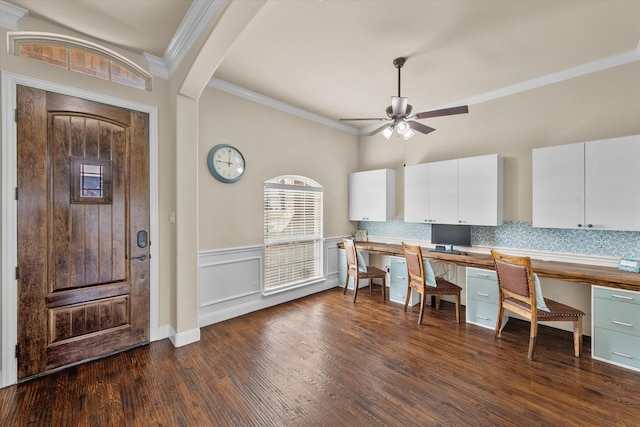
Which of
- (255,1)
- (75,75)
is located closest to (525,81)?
(255,1)

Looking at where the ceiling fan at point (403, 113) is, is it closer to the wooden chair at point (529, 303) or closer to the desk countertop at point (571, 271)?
the wooden chair at point (529, 303)

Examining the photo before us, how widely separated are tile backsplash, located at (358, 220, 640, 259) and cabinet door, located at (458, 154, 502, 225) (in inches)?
11.5

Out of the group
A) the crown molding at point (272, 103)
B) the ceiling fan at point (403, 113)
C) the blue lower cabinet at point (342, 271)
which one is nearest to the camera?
the ceiling fan at point (403, 113)

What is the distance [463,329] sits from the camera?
3.37 m

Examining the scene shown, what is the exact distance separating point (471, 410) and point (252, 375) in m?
1.73

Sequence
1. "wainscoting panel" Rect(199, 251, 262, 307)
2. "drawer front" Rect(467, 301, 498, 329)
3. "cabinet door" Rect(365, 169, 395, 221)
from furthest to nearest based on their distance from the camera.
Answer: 1. "cabinet door" Rect(365, 169, 395, 221)
2. "wainscoting panel" Rect(199, 251, 262, 307)
3. "drawer front" Rect(467, 301, 498, 329)

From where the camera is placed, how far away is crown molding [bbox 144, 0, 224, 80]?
219 centimetres

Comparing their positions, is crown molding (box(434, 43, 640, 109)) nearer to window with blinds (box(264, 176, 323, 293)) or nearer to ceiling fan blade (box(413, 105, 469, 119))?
ceiling fan blade (box(413, 105, 469, 119))

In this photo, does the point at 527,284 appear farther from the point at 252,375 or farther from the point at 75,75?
the point at 75,75

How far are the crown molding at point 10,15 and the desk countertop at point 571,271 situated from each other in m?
4.84

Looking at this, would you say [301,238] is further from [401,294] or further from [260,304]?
[401,294]

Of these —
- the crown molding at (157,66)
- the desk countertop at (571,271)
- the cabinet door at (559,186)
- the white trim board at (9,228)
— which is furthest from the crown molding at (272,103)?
the cabinet door at (559,186)

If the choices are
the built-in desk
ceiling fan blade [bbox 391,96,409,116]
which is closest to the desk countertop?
the built-in desk

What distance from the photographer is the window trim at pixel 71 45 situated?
2332 millimetres
